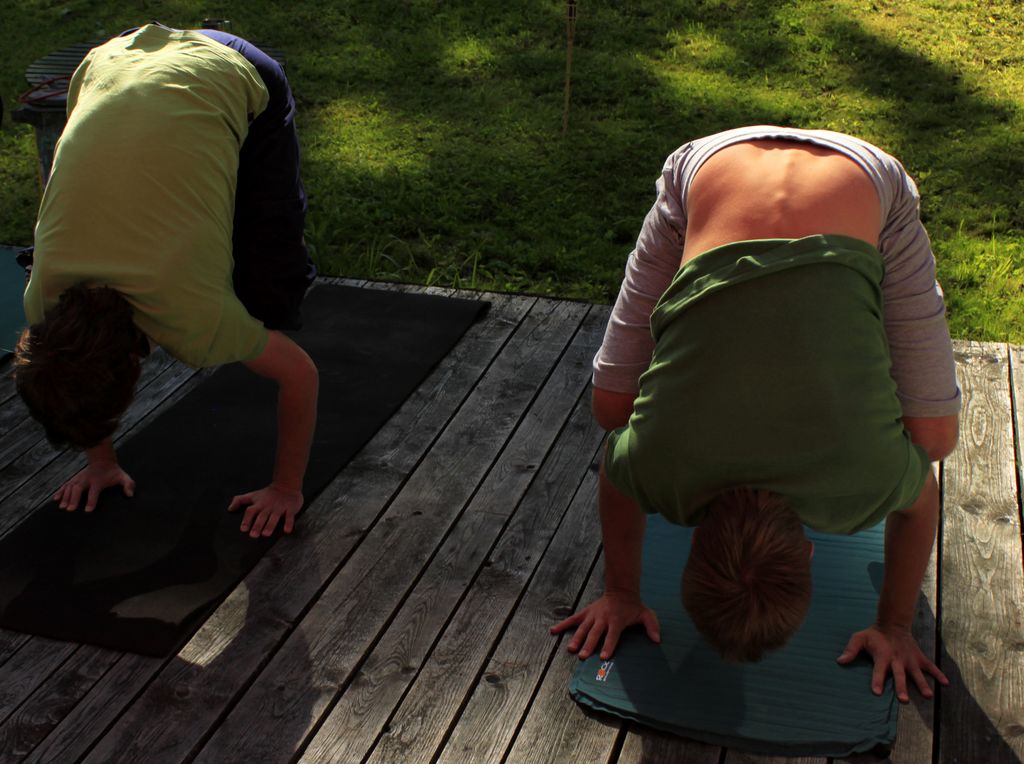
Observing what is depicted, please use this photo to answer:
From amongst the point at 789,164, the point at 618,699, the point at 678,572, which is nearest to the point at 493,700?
the point at 618,699

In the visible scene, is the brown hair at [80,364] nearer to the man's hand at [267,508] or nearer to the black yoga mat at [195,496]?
the black yoga mat at [195,496]

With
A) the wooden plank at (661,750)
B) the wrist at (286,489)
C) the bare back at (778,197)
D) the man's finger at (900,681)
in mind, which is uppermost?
the bare back at (778,197)

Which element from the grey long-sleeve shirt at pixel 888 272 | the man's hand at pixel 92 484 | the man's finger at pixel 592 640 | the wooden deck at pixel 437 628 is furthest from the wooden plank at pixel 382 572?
the grey long-sleeve shirt at pixel 888 272

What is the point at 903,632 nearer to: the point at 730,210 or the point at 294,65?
the point at 730,210

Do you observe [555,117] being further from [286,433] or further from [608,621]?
[608,621]

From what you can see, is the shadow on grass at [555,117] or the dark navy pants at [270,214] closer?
the dark navy pants at [270,214]

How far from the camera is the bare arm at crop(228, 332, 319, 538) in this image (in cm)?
239

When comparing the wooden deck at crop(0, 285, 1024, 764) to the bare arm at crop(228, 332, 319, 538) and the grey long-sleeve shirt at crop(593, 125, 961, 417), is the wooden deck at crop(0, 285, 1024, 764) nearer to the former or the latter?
the bare arm at crop(228, 332, 319, 538)

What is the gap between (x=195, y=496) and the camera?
2.67m

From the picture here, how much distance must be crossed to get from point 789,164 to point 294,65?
16.3ft

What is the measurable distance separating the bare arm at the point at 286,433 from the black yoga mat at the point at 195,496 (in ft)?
0.17

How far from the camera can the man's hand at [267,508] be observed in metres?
2.53

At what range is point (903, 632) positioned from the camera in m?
2.09

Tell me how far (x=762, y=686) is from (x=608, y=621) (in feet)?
1.02
